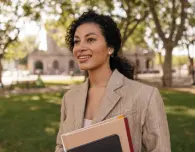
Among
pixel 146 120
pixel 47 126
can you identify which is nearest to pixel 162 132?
pixel 146 120

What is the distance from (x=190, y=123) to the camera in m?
9.56

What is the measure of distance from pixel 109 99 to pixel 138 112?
0.72 ft

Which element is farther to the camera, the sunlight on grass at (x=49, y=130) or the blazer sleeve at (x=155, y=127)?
the sunlight on grass at (x=49, y=130)

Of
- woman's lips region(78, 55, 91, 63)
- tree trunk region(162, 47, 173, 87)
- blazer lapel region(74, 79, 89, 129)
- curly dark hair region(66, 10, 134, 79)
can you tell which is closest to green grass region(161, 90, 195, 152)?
curly dark hair region(66, 10, 134, 79)

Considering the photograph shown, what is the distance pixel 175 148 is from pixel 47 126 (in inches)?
164

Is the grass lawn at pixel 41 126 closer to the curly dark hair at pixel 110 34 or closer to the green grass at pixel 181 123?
the green grass at pixel 181 123

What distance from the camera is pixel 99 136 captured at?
5.73 feet

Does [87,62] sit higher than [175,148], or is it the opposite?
[87,62]

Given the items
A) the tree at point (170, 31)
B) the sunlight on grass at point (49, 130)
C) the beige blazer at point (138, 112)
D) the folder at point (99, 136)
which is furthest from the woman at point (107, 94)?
the tree at point (170, 31)

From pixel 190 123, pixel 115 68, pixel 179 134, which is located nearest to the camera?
pixel 115 68

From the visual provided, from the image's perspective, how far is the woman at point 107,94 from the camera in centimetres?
204

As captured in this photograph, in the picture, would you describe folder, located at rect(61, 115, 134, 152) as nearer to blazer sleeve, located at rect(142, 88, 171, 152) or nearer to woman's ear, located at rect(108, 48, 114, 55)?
blazer sleeve, located at rect(142, 88, 171, 152)

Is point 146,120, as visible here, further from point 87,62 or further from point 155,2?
point 155,2

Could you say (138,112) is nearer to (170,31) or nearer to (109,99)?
(109,99)
